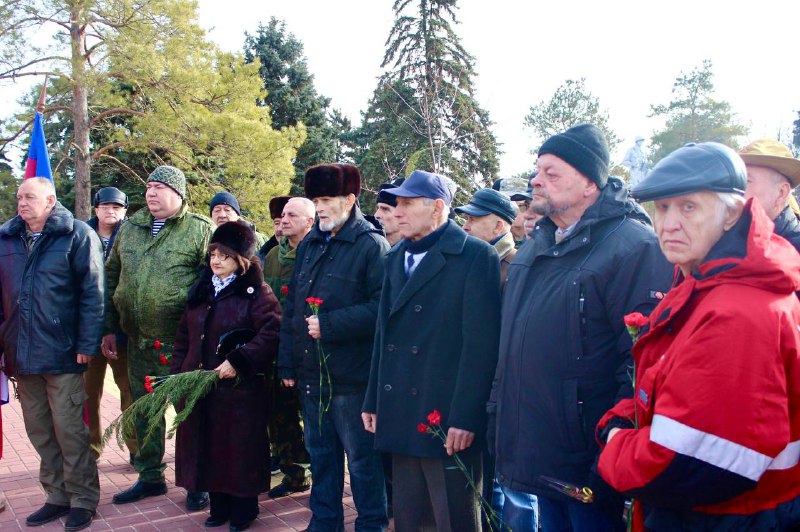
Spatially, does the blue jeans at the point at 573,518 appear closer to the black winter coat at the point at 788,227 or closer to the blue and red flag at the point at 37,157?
the black winter coat at the point at 788,227

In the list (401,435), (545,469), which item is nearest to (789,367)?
(545,469)

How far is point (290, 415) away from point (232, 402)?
1082mm

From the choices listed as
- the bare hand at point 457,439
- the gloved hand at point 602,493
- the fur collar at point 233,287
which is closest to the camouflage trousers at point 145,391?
the fur collar at point 233,287

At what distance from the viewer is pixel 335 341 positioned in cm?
413

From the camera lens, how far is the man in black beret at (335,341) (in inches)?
162

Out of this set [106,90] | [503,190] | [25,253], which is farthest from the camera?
[106,90]

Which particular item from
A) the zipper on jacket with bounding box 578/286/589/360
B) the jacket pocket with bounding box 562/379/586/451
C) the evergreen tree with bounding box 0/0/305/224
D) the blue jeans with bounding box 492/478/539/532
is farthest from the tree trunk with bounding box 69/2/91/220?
the jacket pocket with bounding box 562/379/586/451

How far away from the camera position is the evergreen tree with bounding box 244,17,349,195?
3091 centimetres

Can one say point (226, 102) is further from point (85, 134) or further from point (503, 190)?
point (503, 190)

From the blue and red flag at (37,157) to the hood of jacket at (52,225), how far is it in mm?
1636

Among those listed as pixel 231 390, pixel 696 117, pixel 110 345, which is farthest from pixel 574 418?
pixel 696 117

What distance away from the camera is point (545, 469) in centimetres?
266

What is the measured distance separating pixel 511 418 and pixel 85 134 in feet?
60.3

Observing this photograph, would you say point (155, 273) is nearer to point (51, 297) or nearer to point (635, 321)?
point (51, 297)
